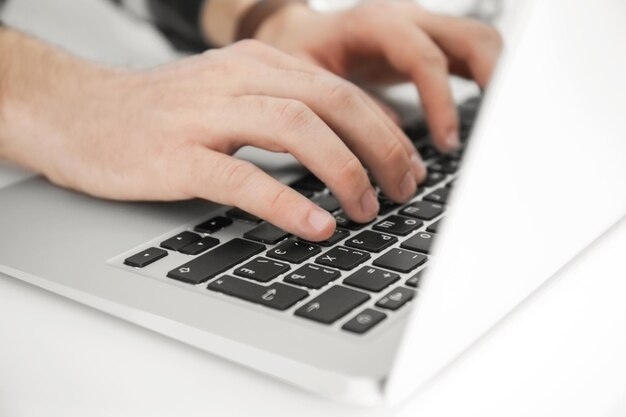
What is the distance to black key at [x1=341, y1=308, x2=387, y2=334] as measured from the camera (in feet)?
1.22

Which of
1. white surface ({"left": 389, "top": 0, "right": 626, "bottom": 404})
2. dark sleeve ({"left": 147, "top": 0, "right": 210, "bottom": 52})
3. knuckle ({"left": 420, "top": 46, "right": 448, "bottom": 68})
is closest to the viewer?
white surface ({"left": 389, "top": 0, "right": 626, "bottom": 404})

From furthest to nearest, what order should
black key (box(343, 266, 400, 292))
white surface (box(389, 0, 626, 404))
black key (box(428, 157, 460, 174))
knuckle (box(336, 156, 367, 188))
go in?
1. black key (box(428, 157, 460, 174))
2. knuckle (box(336, 156, 367, 188))
3. black key (box(343, 266, 400, 292))
4. white surface (box(389, 0, 626, 404))

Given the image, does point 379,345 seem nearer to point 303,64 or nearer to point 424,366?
point 424,366

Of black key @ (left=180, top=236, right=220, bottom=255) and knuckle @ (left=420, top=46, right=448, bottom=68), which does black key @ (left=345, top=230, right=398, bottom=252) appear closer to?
black key @ (left=180, top=236, right=220, bottom=255)

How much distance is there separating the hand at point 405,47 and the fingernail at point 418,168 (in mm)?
95

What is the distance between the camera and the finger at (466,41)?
0.76 meters

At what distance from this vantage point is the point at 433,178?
0.62m

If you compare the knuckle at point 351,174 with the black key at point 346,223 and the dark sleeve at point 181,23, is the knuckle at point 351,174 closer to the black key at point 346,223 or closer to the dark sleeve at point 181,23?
the black key at point 346,223

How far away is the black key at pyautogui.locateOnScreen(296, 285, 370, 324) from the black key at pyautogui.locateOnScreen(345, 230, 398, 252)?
0.23 feet

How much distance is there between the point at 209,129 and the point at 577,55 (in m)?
0.28

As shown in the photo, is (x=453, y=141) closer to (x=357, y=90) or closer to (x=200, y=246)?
(x=357, y=90)

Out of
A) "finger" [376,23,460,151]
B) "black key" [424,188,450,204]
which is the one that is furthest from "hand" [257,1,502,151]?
"black key" [424,188,450,204]

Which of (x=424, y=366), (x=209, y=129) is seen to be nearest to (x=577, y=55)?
(x=424, y=366)

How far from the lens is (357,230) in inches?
20.4
